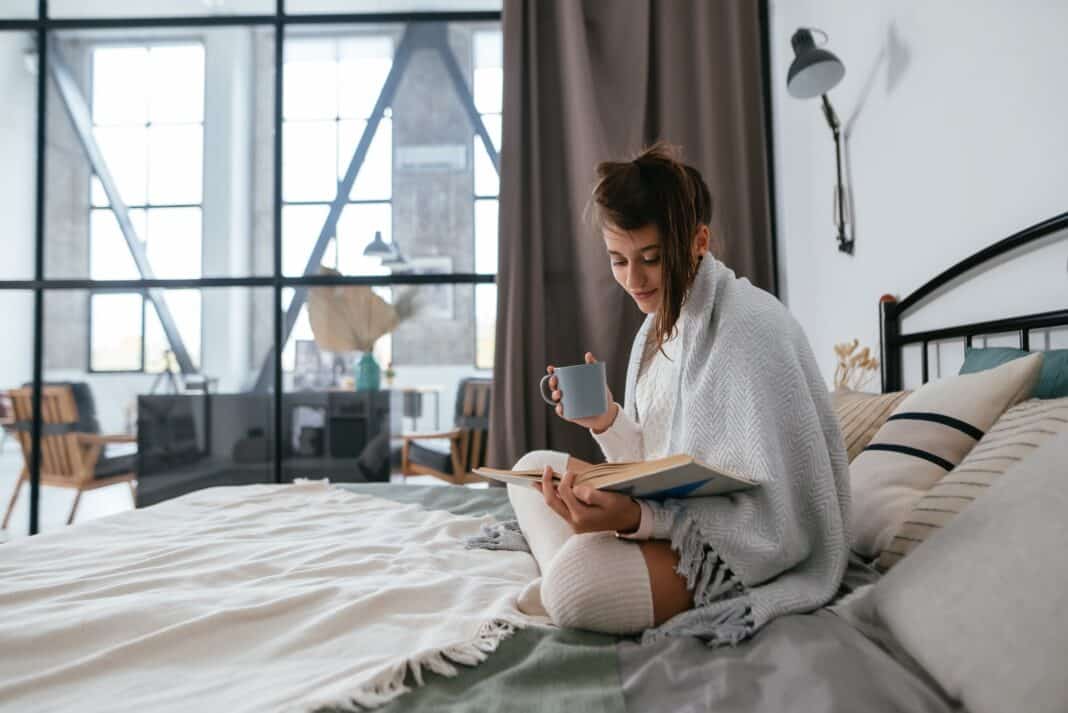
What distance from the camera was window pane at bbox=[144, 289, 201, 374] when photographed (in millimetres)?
2996

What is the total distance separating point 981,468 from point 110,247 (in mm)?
3373

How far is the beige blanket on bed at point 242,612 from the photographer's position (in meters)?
0.64

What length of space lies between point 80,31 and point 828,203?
3.29m

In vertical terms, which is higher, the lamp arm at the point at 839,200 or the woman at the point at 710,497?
the lamp arm at the point at 839,200

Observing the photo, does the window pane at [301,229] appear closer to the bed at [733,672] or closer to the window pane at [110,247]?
the window pane at [110,247]

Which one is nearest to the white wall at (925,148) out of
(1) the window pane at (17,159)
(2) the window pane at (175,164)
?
(2) the window pane at (175,164)

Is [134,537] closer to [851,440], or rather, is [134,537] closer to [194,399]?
[851,440]

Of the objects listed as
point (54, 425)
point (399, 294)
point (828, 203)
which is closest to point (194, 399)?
point (54, 425)

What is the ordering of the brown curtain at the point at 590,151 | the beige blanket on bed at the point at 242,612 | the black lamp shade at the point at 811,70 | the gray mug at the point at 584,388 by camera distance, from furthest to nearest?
the brown curtain at the point at 590,151 < the black lamp shade at the point at 811,70 < the gray mug at the point at 584,388 < the beige blanket on bed at the point at 242,612

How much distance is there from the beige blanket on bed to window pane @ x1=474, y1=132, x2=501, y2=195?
76.1 inches

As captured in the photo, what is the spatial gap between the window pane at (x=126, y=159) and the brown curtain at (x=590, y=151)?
1.71 m

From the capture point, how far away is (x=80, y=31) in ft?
9.93

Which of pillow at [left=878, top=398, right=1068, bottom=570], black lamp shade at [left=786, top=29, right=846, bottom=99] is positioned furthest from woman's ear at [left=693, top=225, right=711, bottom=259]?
black lamp shade at [left=786, top=29, right=846, bottom=99]

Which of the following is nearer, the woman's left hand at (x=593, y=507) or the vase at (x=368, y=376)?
the woman's left hand at (x=593, y=507)
